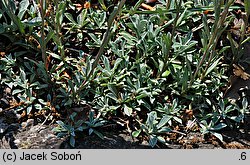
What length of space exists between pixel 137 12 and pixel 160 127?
2.30 feet

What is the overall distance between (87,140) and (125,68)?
0.46 m

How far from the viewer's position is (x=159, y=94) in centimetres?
275

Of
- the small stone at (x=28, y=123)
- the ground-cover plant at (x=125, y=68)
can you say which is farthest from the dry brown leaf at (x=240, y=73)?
the small stone at (x=28, y=123)

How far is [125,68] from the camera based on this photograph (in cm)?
275

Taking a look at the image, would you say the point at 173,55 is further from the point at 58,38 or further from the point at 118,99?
the point at 58,38

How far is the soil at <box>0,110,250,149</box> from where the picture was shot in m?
2.54

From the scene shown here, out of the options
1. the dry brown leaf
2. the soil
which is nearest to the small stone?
the soil

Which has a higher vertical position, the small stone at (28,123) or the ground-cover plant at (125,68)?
the ground-cover plant at (125,68)

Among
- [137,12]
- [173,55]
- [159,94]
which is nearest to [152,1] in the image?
[137,12]

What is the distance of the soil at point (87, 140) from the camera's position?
8.32 ft

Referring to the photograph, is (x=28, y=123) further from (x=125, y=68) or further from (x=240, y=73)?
(x=240, y=73)

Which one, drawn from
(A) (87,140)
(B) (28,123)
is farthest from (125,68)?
(B) (28,123)

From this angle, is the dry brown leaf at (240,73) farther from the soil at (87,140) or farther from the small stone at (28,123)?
the small stone at (28,123)

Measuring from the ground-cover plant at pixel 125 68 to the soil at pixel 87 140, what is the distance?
4 cm
